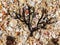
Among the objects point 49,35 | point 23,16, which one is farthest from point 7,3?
point 49,35

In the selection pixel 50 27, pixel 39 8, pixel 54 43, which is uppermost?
pixel 39 8

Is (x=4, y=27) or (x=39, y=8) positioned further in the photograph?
(x=39, y=8)

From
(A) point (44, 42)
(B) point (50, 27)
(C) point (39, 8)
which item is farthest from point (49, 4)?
(A) point (44, 42)

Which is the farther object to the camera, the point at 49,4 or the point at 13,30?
the point at 49,4

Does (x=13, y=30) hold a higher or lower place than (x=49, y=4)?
lower

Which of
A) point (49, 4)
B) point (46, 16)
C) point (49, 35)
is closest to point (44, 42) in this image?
point (49, 35)

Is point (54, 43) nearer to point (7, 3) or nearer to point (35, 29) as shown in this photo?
point (35, 29)

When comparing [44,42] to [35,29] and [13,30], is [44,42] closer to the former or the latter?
[35,29]

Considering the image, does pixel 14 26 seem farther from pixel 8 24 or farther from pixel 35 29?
pixel 35 29

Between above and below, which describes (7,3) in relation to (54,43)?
above
